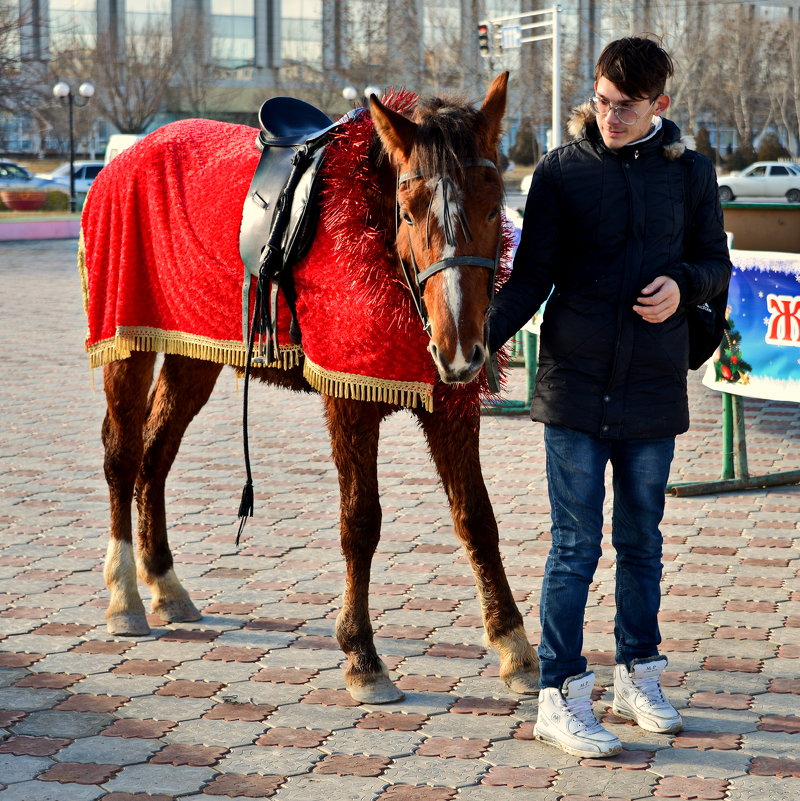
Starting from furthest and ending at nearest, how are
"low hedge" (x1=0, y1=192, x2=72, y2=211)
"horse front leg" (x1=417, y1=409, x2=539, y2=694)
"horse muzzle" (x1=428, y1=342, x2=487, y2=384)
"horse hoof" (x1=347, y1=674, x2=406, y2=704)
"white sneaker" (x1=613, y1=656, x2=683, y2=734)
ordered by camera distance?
"low hedge" (x1=0, y1=192, x2=72, y2=211) < "horse front leg" (x1=417, y1=409, x2=539, y2=694) < "horse hoof" (x1=347, y1=674, x2=406, y2=704) < "white sneaker" (x1=613, y1=656, x2=683, y2=734) < "horse muzzle" (x1=428, y1=342, x2=487, y2=384)

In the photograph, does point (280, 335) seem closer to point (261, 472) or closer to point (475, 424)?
point (475, 424)

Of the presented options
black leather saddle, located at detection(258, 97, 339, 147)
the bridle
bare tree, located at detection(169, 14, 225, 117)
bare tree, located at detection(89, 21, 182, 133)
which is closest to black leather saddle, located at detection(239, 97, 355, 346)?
black leather saddle, located at detection(258, 97, 339, 147)

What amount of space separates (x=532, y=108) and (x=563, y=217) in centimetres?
5648

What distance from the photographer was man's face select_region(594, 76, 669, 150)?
145 inches

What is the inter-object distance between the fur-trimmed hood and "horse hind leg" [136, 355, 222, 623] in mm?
2251

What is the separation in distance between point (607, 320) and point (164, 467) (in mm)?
2397

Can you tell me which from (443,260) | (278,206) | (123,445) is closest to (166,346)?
(123,445)

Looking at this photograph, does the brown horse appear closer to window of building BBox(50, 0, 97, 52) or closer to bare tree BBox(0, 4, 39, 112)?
bare tree BBox(0, 4, 39, 112)

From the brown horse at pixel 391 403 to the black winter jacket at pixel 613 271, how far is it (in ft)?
0.58

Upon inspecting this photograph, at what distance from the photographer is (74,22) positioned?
65875mm

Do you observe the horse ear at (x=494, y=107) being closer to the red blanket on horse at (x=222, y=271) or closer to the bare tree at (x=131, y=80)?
the red blanket on horse at (x=222, y=271)

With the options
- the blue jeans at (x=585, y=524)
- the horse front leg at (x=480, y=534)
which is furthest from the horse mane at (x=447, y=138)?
the horse front leg at (x=480, y=534)

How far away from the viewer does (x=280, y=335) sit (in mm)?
4629

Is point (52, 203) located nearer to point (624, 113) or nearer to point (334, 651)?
point (334, 651)
